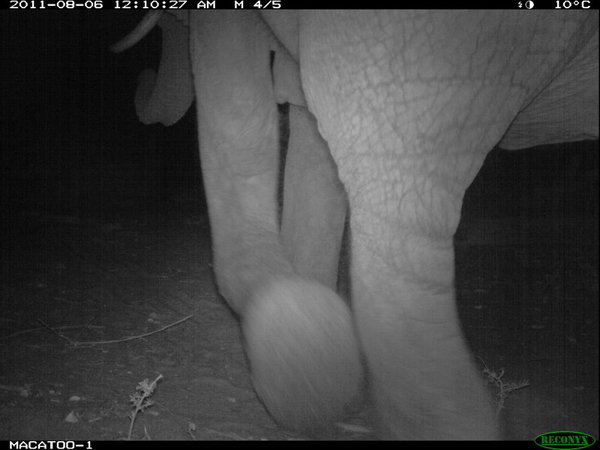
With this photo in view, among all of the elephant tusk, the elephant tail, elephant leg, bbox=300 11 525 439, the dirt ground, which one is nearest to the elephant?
elephant leg, bbox=300 11 525 439

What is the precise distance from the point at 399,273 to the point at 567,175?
2.48m

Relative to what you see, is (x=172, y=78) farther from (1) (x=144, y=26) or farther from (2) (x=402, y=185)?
(2) (x=402, y=185)

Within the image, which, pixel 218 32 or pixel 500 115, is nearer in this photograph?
pixel 500 115

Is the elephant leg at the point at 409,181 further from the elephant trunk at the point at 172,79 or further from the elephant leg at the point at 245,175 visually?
the elephant trunk at the point at 172,79

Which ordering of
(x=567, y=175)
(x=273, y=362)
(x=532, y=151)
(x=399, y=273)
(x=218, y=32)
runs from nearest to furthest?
(x=399, y=273), (x=273, y=362), (x=218, y=32), (x=567, y=175), (x=532, y=151)

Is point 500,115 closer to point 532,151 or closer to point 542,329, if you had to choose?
point 542,329

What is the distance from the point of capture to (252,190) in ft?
5.67

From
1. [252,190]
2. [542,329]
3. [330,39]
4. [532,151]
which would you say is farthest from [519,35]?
[532,151]

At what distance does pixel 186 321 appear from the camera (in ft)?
7.04

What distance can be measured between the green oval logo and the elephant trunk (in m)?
1.50

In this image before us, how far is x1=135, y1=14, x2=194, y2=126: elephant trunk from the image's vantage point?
2225mm

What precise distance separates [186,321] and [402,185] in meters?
1.09

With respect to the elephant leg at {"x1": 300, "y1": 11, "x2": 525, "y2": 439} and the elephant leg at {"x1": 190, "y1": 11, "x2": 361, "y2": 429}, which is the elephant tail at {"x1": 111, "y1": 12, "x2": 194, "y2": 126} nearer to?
the elephant leg at {"x1": 190, "y1": 11, "x2": 361, "y2": 429}

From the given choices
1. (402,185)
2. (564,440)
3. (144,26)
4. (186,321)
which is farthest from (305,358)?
(144,26)
